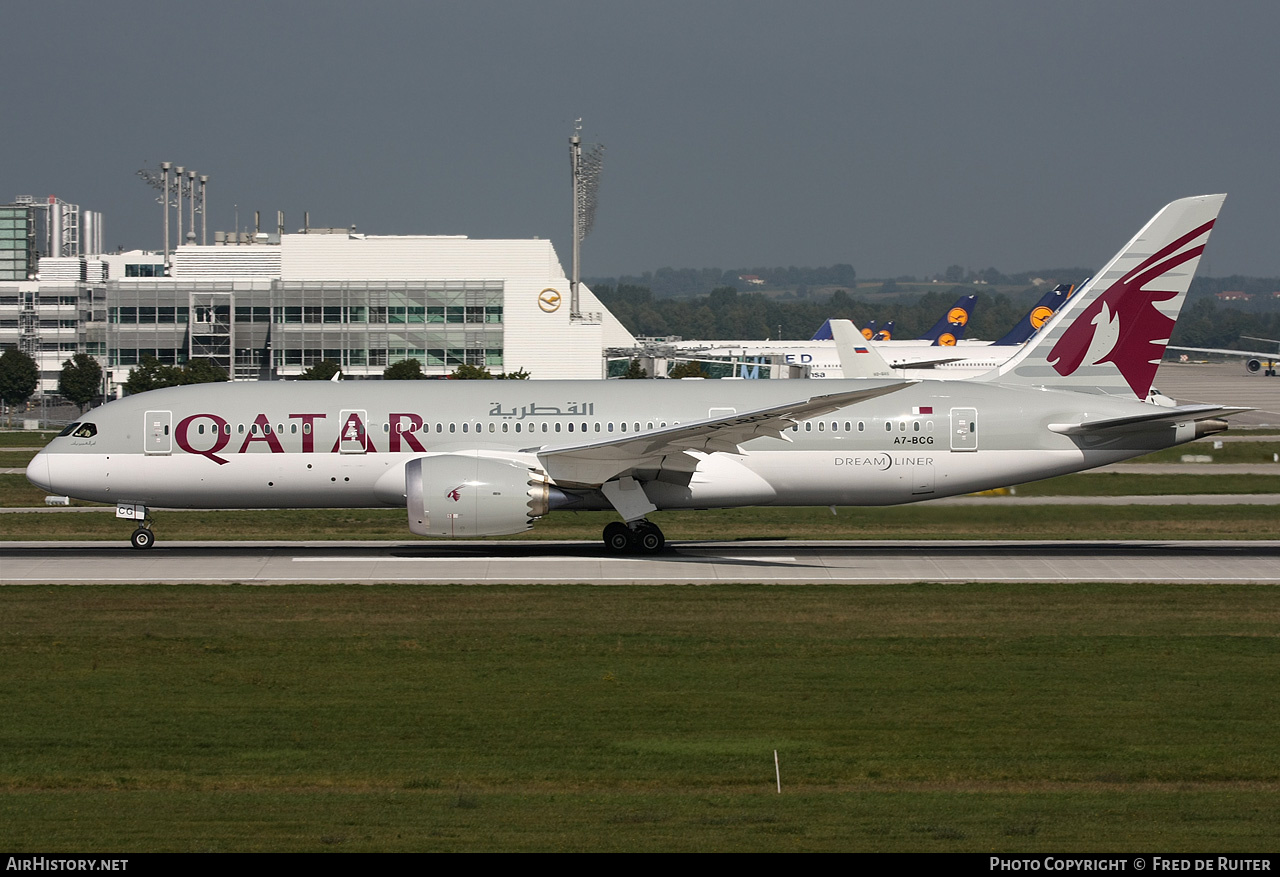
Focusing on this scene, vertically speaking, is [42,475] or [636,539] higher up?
[42,475]

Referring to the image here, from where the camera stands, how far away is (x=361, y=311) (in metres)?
115

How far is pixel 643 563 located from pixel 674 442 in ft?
9.35

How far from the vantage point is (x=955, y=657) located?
2042 centimetres

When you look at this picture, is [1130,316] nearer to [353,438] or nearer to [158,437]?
[353,438]

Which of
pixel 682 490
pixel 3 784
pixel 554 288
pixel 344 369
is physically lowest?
pixel 3 784

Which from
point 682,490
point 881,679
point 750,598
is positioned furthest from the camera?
point 682,490

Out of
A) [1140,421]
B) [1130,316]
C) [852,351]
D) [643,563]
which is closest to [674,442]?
[643,563]

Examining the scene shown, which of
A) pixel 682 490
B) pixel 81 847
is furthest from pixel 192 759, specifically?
pixel 682 490

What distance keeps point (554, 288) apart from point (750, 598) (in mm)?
91918

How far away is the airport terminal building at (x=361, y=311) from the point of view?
11450 centimetres

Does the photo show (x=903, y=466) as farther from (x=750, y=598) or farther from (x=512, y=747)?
(x=512, y=747)

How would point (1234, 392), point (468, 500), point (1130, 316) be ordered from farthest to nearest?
1. point (1234, 392)
2. point (1130, 316)
3. point (468, 500)

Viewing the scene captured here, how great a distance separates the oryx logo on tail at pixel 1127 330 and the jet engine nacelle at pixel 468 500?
13.9m

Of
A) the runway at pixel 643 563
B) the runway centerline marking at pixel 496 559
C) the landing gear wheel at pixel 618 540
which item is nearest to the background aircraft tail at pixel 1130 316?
the runway at pixel 643 563
